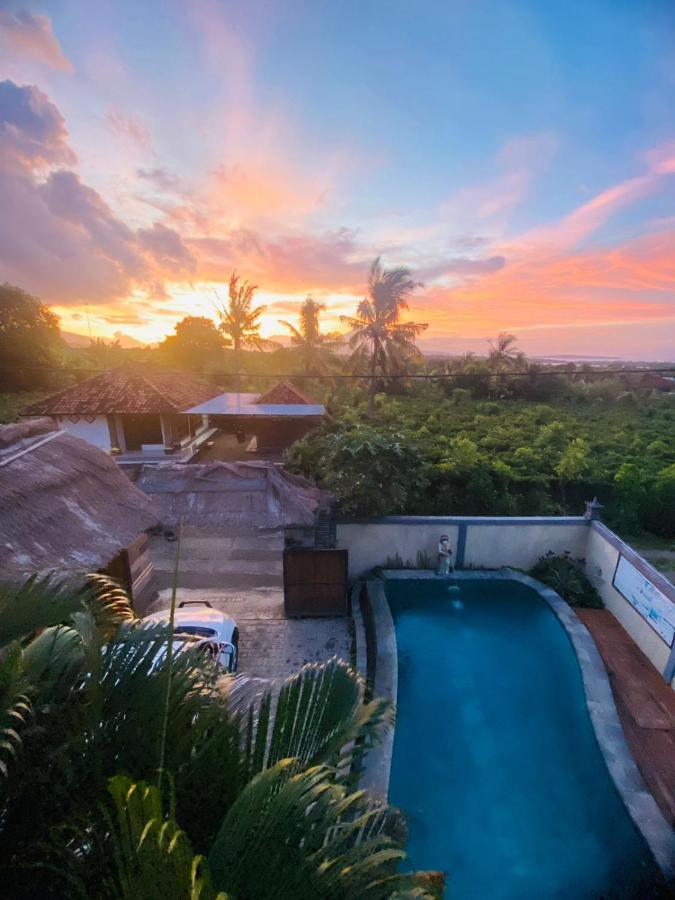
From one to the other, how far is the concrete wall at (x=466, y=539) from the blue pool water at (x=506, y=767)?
49.6 inches

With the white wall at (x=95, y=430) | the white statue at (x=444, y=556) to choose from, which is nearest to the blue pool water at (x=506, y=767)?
the white statue at (x=444, y=556)

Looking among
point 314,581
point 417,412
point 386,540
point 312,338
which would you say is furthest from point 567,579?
point 312,338

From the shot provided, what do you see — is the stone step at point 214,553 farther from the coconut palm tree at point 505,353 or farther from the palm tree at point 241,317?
the coconut palm tree at point 505,353

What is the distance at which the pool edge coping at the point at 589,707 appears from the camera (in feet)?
16.1

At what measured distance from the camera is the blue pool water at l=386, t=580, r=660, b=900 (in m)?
5.01

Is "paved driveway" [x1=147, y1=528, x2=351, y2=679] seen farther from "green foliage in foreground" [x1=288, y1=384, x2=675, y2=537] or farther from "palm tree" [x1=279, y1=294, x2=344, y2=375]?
"palm tree" [x1=279, y1=294, x2=344, y2=375]

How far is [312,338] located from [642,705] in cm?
2369

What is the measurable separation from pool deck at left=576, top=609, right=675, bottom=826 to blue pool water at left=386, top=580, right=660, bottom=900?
529 mm

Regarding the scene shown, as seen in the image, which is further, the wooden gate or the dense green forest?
the dense green forest

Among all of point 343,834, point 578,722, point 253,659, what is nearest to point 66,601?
point 343,834

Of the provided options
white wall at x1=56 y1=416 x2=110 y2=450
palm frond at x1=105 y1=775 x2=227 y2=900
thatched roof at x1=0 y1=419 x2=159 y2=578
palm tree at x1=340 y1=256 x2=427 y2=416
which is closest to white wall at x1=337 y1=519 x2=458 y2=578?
thatched roof at x1=0 y1=419 x2=159 y2=578

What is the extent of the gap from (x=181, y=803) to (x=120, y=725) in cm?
43

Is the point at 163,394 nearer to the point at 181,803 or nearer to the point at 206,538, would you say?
the point at 206,538

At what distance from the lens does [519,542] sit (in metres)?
10.1
